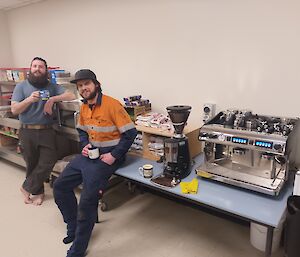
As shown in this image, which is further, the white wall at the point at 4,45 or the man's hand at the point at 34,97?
the white wall at the point at 4,45

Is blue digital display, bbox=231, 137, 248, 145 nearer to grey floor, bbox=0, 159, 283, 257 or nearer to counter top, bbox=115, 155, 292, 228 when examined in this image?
counter top, bbox=115, 155, 292, 228

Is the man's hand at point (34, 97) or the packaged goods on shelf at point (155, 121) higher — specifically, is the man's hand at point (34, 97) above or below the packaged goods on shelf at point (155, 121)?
above

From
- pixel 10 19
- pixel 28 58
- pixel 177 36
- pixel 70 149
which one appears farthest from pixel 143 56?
pixel 10 19

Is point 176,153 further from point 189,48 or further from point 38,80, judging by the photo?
point 38,80

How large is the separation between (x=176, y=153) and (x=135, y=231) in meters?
0.86

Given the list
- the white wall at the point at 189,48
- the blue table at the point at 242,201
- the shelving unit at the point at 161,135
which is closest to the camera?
the blue table at the point at 242,201

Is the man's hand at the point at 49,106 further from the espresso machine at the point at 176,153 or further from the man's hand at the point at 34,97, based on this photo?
the espresso machine at the point at 176,153

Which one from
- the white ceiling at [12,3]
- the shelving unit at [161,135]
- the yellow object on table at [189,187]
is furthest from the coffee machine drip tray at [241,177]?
the white ceiling at [12,3]

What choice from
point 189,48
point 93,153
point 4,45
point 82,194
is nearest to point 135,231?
point 82,194

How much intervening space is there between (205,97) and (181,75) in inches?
13.2

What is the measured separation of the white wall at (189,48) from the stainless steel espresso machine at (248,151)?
1.10ft

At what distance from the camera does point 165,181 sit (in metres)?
1.95

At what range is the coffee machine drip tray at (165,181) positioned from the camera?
1890 millimetres

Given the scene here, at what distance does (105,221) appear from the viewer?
97.2 inches
